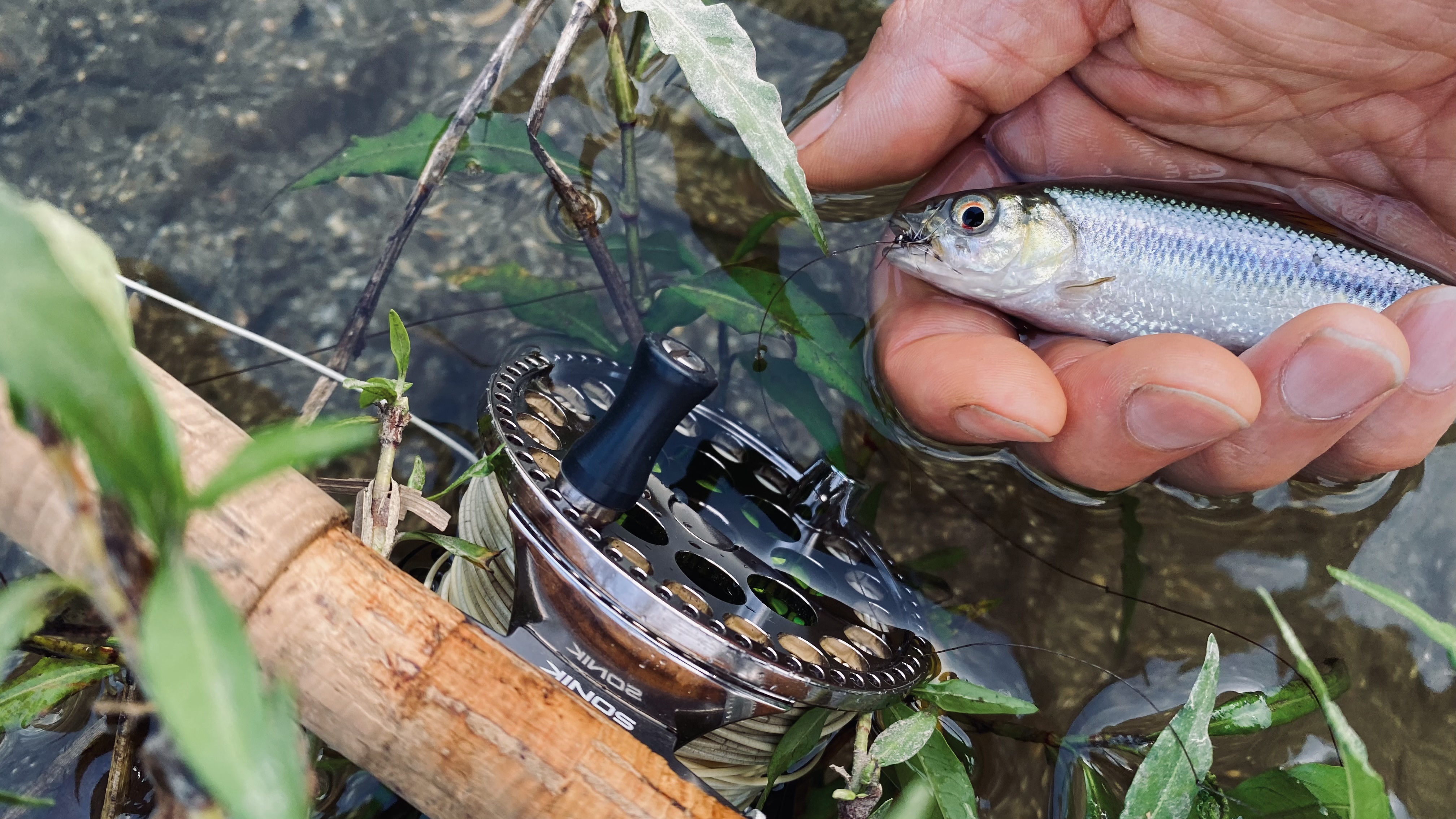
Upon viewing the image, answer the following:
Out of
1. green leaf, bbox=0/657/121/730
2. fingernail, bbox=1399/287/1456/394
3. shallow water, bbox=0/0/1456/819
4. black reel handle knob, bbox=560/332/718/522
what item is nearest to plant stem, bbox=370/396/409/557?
black reel handle knob, bbox=560/332/718/522

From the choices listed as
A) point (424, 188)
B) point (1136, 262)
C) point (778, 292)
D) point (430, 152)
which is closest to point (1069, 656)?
point (1136, 262)

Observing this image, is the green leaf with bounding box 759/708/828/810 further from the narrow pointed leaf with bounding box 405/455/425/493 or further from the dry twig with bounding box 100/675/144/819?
the dry twig with bounding box 100/675/144/819

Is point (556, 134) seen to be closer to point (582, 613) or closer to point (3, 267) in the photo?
point (582, 613)

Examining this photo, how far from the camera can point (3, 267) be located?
1.54ft

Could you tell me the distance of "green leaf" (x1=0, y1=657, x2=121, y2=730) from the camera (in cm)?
136

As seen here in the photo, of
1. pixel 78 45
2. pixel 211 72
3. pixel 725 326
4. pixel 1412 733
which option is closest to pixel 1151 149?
pixel 725 326

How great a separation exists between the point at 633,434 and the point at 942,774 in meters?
0.78

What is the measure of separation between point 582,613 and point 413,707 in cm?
28

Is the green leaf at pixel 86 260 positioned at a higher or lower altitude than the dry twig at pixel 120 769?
higher

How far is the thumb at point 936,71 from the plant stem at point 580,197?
0.54 m

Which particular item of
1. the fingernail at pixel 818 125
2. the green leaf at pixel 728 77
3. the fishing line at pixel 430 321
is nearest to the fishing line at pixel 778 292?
the fingernail at pixel 818 125

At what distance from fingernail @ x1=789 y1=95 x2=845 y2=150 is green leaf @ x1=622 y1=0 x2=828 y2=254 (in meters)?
0.67

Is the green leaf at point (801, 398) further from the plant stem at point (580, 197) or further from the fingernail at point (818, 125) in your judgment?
the fingernail at point (818, 125)

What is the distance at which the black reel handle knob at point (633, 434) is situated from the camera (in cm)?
120
